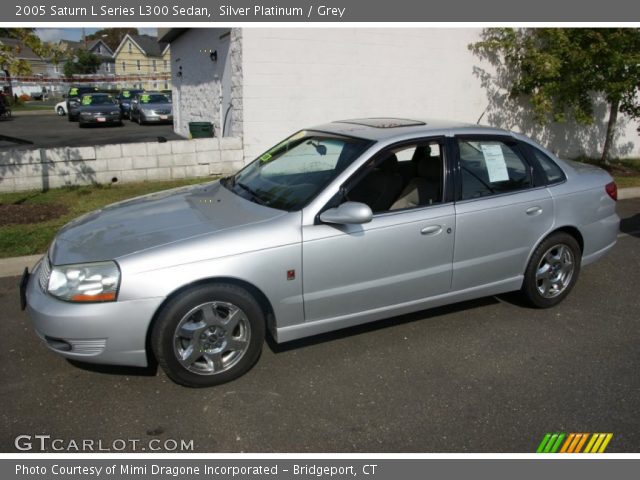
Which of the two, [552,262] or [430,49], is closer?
[552,262]

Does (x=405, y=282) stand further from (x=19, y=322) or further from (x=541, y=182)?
(x=19, y=322)

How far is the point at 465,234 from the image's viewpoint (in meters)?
4.04

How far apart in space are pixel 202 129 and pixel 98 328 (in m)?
10.1

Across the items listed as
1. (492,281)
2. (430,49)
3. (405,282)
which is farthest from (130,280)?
(430,49)

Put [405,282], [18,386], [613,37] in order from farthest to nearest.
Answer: [613,37], [405,282], [18,386]

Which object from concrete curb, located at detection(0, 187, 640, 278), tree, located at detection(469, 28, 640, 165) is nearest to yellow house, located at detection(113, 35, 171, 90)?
tree, located at detection(469, 28, 640, 165)

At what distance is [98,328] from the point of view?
3150 millimetres

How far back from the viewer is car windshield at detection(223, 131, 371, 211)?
3.82 metres

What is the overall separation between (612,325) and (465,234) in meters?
1.55

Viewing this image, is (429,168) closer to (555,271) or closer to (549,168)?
(549,168)

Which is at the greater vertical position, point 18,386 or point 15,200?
point 15,200

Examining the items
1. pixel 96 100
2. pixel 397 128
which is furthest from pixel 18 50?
pixel 96 100

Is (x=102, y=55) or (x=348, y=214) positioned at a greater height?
(x=102, y=55)
